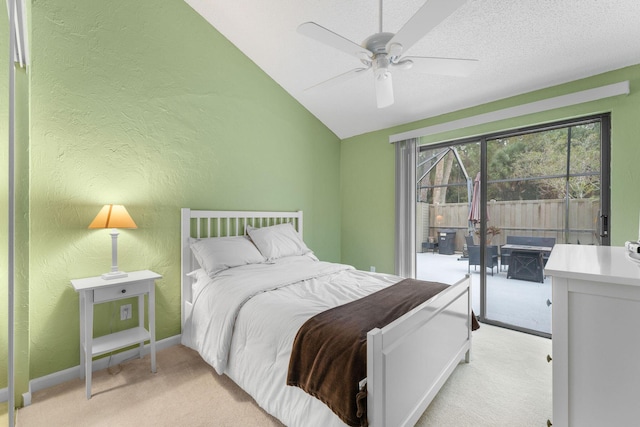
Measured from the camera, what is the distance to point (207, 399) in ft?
6.46

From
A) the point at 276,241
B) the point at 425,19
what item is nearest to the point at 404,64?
the point at 425,19

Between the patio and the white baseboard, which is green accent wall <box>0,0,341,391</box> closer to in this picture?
the white baseboard

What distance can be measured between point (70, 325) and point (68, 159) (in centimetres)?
125

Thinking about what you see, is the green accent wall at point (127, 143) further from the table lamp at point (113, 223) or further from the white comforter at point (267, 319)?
the white comforter at point (267, 319)

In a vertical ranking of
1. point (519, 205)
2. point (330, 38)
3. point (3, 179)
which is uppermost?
point (330, 38)

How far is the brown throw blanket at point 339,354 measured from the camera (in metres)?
1.28

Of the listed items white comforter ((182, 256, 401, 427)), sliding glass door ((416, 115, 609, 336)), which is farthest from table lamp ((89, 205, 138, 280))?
sliding glass door ((416, 115, 609, 336))

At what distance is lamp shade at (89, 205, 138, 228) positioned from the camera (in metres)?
2.16

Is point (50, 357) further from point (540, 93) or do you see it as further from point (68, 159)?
point (540, 93)

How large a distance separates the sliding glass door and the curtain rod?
0.23 metres

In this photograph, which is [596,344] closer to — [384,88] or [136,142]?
[384,88]

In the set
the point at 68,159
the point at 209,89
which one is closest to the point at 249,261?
the point at 68,159

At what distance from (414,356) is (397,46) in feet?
5.73

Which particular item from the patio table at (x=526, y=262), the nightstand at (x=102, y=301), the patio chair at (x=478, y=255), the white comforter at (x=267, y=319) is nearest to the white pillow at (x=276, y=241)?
the white comforter at (x=267, y=319)
